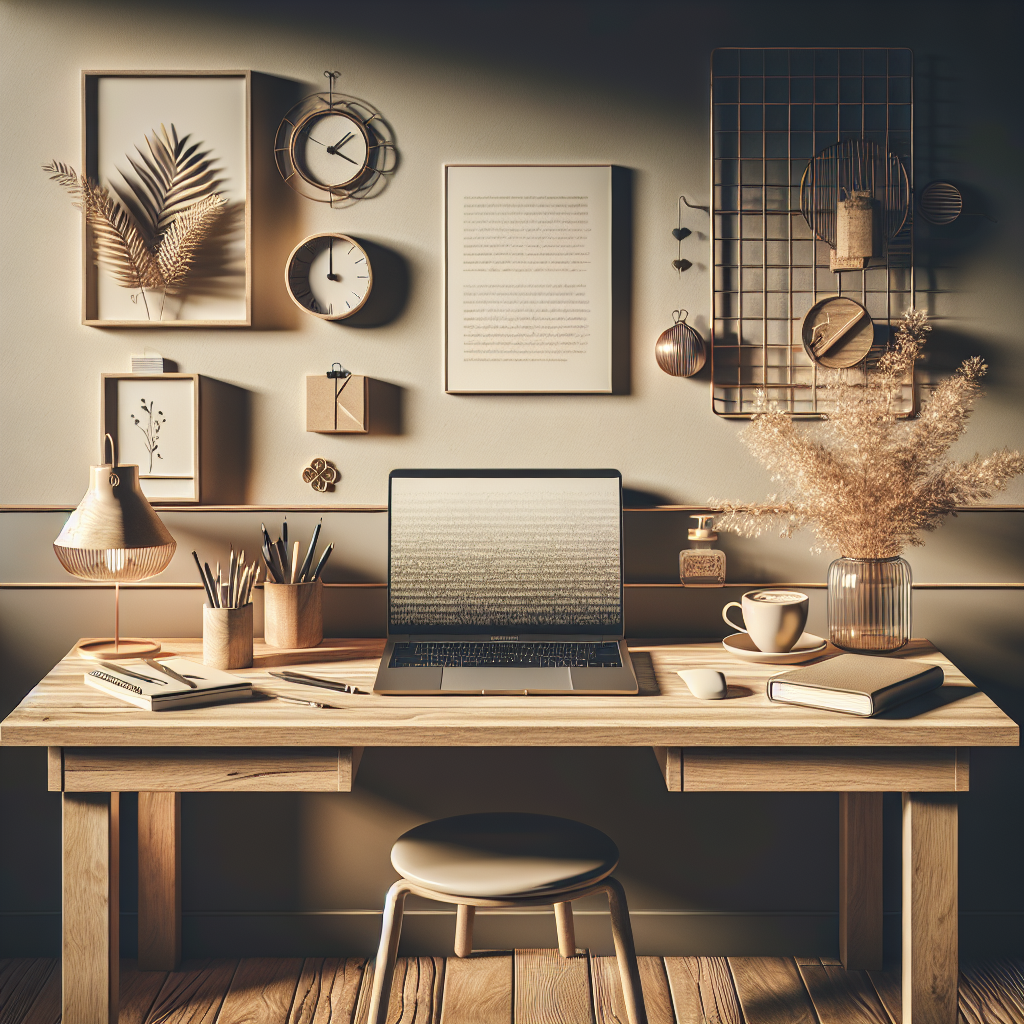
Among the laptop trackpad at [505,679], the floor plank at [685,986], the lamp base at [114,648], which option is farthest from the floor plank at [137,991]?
the floor plank at [685,986]

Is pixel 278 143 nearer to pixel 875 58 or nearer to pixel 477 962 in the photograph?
pixel 875 58

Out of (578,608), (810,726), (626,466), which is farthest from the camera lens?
(626,466)

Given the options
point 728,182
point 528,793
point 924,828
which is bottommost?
point 528,793

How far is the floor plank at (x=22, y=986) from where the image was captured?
6.12 ft

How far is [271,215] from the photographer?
6.64 feet

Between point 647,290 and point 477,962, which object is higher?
point 647,290

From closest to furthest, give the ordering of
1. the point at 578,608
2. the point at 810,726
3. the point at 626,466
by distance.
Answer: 1. the point at 810,726
2. the point at 578,608
3. the point at 626,466

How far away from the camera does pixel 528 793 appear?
82.4 inches

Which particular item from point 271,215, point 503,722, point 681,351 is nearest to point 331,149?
point 271,215

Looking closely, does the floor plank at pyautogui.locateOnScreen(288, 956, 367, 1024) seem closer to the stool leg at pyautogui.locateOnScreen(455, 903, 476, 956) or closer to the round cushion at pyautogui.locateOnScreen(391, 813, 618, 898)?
the stool leg at pyautogui.locateOnScreen(455, 903, 476, 956)

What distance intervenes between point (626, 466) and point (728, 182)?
692 millimetres

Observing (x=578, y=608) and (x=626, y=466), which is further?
(x=626, y=466)

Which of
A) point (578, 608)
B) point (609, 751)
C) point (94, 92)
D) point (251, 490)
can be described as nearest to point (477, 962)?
point (609, 751)

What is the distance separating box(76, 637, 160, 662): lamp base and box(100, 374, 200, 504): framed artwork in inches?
13.0
